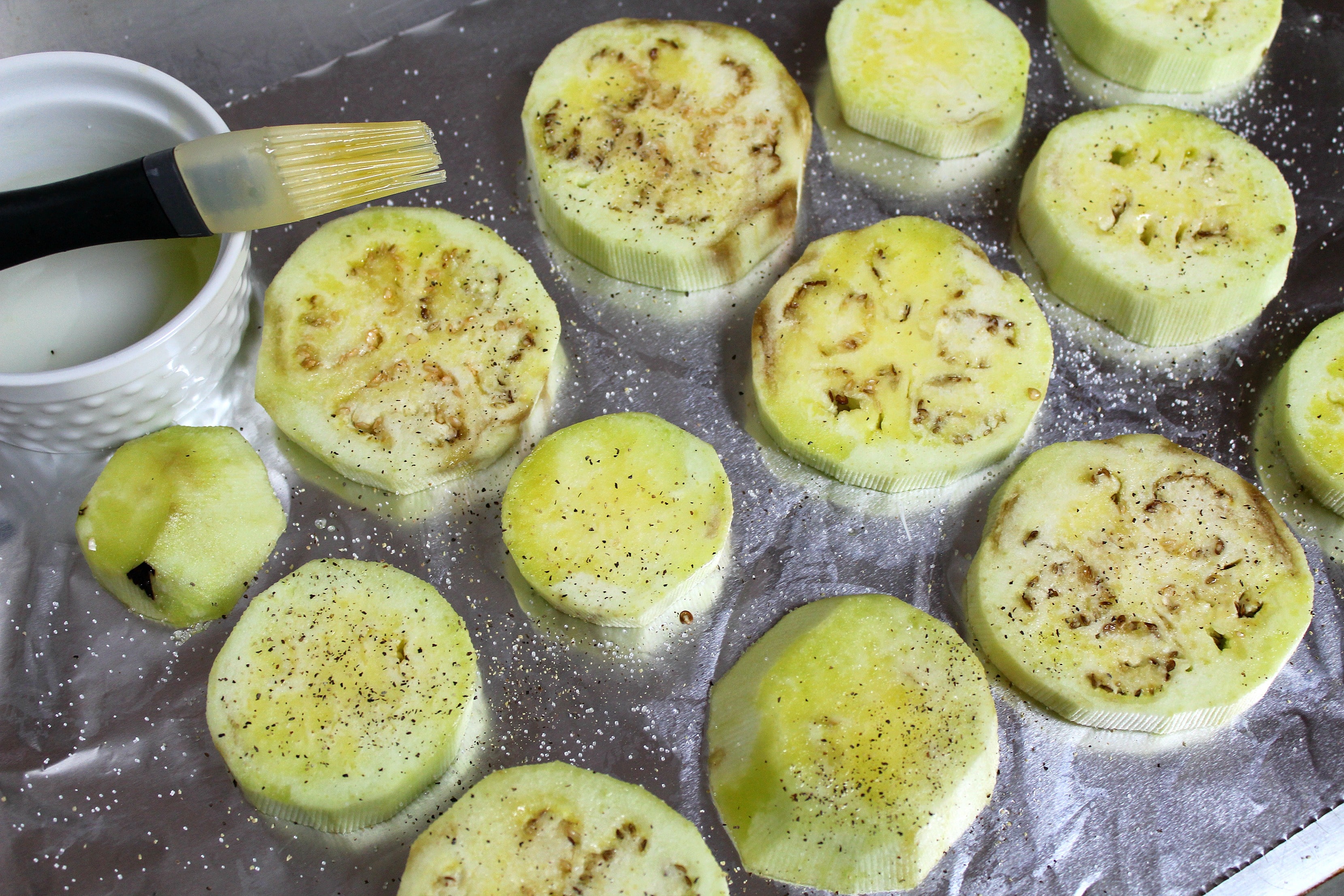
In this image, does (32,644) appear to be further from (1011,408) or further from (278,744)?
(1011,408)

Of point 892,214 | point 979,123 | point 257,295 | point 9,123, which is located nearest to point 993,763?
point 892,214

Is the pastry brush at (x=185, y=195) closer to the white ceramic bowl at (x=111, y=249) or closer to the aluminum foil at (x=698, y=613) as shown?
the white ceramic bowl at (x=111, y=249)

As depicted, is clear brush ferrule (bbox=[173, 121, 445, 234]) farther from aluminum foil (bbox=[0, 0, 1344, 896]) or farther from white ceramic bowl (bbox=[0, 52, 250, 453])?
aluminum foil (bbox=[0, 0, 1344, 896])

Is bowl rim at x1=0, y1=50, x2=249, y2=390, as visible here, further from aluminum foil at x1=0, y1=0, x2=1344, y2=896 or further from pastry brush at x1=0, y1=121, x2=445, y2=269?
aluminum foil at x1=0, y1=0, x2=1344, y2=896

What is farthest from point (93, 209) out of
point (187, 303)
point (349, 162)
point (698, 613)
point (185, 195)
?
point (698, 613)

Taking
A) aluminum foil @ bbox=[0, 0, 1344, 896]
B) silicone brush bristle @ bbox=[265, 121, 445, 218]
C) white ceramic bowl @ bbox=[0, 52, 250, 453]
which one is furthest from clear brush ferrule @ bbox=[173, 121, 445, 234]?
aluminum foil @ bbox=[0, 0, 1344, 896]

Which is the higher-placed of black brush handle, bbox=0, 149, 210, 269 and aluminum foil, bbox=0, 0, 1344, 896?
black brush handle, bbox=0, 149, 210, 269

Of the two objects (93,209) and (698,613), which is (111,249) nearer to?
(93,209)
